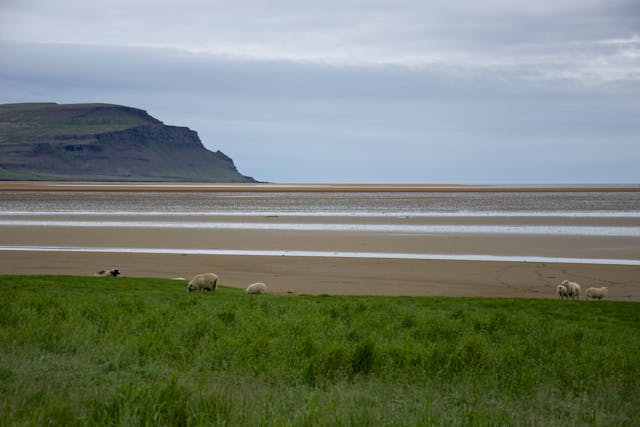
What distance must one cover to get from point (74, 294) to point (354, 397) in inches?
402

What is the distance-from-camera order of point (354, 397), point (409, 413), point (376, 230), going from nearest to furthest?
1. point (409, 413)
2. point (354, 397)
3. point (376, 230)

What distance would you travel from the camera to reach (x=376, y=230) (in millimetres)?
40406

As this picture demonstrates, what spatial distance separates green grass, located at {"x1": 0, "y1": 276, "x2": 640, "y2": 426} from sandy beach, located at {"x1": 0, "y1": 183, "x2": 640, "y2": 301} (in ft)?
20.4

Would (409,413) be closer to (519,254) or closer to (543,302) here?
(543,302)

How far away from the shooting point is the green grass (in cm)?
644

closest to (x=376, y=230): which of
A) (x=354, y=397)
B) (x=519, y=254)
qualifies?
(x=519, y=254)

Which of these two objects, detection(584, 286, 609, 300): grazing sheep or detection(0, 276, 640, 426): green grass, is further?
detection(584, 286, 609, 300): grazing sheep

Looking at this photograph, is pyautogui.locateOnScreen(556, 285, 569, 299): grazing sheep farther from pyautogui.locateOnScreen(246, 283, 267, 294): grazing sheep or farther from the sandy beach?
pyautogui.locateOnScreen(246, 283, 267, 294): grazing sheep

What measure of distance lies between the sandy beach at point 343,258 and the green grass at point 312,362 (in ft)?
20.4

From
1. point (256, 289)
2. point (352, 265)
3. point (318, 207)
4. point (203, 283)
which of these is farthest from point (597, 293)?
point (318, 207)

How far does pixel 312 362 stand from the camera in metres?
8.92

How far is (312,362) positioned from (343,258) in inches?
726

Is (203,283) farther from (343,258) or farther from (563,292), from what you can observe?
(343,258)

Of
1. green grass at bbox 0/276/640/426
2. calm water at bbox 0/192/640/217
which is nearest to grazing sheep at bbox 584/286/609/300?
green grass at bbox 0/276/640/426
